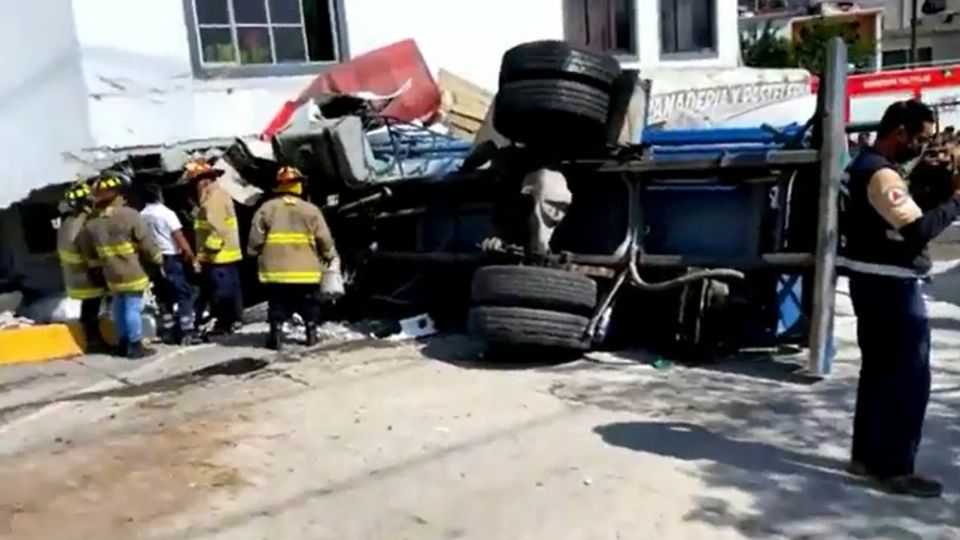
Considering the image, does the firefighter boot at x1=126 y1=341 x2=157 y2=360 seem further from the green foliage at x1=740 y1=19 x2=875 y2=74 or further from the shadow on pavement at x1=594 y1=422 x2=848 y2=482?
the green foliage at x1=740 y1=19 x2=875 y2=74

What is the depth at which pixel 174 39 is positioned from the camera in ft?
35.8

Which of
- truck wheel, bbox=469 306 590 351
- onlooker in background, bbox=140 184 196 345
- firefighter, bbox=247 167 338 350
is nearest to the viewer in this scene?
truck wheel, bbox=469 306 590 351

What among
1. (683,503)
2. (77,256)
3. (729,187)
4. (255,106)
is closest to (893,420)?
(683,503)

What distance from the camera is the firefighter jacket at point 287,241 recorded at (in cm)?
886

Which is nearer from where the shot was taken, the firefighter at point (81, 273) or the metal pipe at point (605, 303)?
the metal pipe at point (605, 303)

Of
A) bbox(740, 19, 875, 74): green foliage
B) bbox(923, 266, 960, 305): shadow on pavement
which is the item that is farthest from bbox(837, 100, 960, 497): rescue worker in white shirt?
bbox(740, 19, 875, 74): green foliage

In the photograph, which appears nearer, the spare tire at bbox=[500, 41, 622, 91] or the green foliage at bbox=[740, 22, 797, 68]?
the spare tire at bbox=[500, 41, 622, 91]

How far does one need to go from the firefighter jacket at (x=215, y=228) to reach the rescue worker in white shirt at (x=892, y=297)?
18.8 feet

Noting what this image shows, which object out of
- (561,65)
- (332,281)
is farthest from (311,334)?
(561,65)

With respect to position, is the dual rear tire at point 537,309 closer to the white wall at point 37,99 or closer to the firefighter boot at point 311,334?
the firefighter boot at point 311,334

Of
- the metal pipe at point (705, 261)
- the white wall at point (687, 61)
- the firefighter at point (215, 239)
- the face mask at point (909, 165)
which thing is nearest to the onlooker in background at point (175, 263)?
the firefighter at point (215, 239)

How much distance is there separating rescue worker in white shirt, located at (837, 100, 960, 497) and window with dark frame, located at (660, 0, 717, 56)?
426 inches

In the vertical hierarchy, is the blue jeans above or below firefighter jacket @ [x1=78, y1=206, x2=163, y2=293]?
below

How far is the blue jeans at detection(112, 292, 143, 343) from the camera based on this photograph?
9070 millimetres
